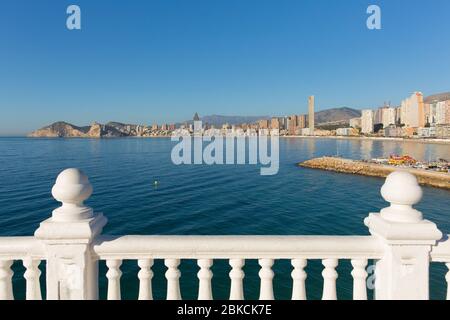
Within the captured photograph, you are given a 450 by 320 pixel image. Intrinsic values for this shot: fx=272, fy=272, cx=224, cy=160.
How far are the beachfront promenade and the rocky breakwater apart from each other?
50421 millimetres

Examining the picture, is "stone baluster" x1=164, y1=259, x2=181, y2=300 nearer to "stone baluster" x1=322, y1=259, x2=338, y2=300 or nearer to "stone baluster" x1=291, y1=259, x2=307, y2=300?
"stone baluster" x1=291, y1=259, x2=307, y2=300

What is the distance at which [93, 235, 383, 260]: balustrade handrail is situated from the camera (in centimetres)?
303

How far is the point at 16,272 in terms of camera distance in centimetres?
1556

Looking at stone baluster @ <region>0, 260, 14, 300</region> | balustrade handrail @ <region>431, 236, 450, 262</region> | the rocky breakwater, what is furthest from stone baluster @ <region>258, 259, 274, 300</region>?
the rocky breakwater

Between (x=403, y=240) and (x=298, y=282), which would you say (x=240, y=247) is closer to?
(x=298, y=282)

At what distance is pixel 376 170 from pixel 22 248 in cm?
6358

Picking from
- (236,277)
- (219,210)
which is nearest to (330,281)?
(236,277)

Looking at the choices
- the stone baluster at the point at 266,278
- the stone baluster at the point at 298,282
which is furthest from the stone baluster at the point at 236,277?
the stone baluster at the point at 298,282

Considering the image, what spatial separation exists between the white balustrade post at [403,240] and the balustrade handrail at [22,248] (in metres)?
3.74

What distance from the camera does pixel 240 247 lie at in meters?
3.05

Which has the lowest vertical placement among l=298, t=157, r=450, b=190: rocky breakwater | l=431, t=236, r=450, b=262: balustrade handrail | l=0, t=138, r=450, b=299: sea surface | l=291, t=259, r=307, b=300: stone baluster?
l=0, t=138, r=450, b=299: sea surface

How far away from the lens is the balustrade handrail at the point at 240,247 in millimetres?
3027

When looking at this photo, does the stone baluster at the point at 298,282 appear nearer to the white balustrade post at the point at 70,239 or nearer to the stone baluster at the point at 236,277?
the stone baluster at the point at 236,277
